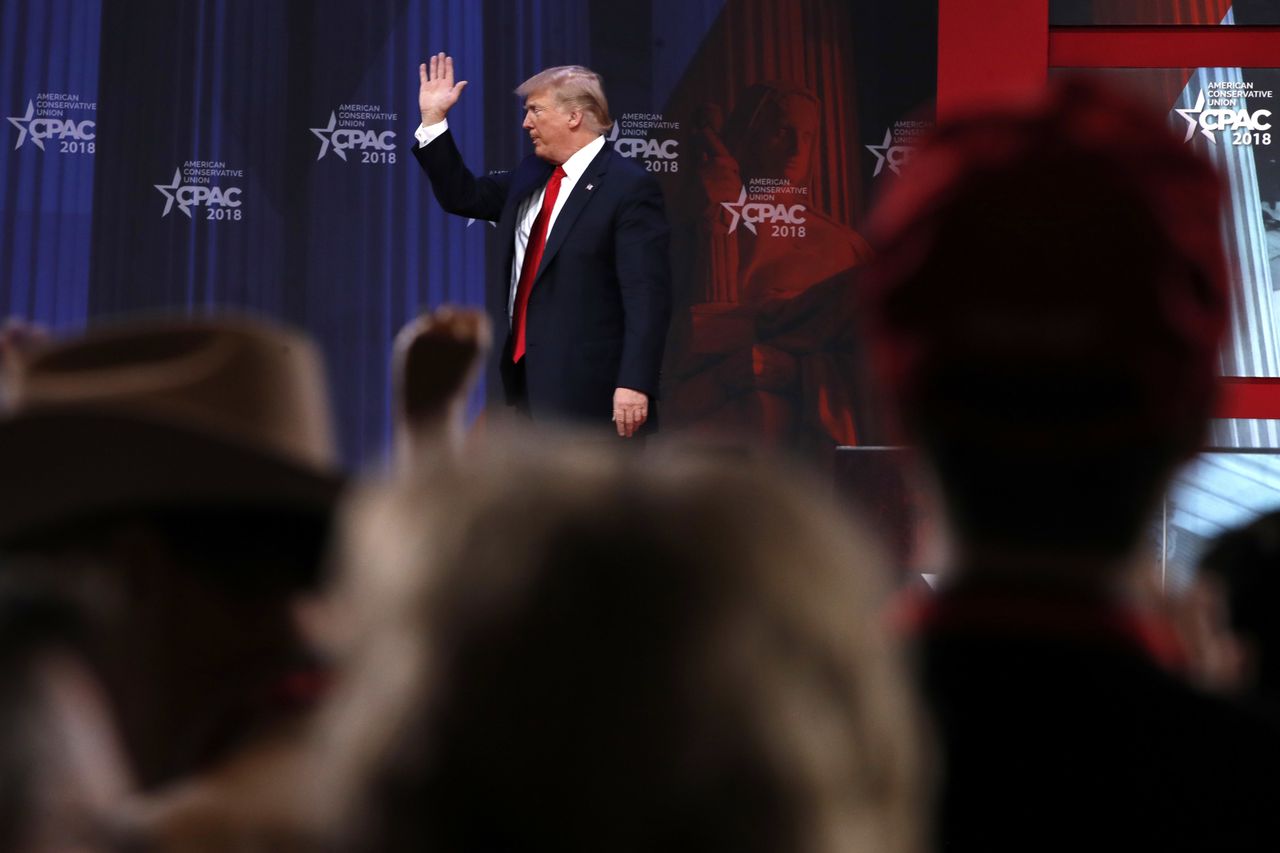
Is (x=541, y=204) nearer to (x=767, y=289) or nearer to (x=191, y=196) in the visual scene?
(x=767, y=289)

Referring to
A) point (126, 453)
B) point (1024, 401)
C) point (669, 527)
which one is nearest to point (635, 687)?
point (669, 527)

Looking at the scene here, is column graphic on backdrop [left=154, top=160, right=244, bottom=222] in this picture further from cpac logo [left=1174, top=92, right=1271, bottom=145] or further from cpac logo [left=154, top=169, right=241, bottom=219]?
cpac logo [left=1174, top=92, right=1271, bottom=145]

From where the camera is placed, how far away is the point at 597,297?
3.70 metres

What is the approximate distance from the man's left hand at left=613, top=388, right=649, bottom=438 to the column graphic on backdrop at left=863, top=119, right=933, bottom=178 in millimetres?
2043

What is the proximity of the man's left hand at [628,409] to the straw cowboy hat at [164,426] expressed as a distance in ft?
8.92

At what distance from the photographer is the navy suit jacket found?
366 centimetres

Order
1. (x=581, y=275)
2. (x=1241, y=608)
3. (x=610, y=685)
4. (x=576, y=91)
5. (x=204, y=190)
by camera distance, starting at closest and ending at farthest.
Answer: (x=610, y=685)
(x=1241, y=608)
(x=581, y=275)
(x=576, y=91)
(x=204, y=190)

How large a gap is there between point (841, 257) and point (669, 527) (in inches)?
197

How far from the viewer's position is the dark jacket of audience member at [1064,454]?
1.99ft

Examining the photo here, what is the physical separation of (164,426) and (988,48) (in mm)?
4819

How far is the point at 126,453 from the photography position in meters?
0.72

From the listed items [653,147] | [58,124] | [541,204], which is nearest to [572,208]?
[541,204]

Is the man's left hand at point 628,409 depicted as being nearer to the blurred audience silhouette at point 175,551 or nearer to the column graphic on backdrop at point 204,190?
the column graphic on backdrop at point 204,190

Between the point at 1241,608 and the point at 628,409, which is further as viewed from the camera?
the point at 628,409
